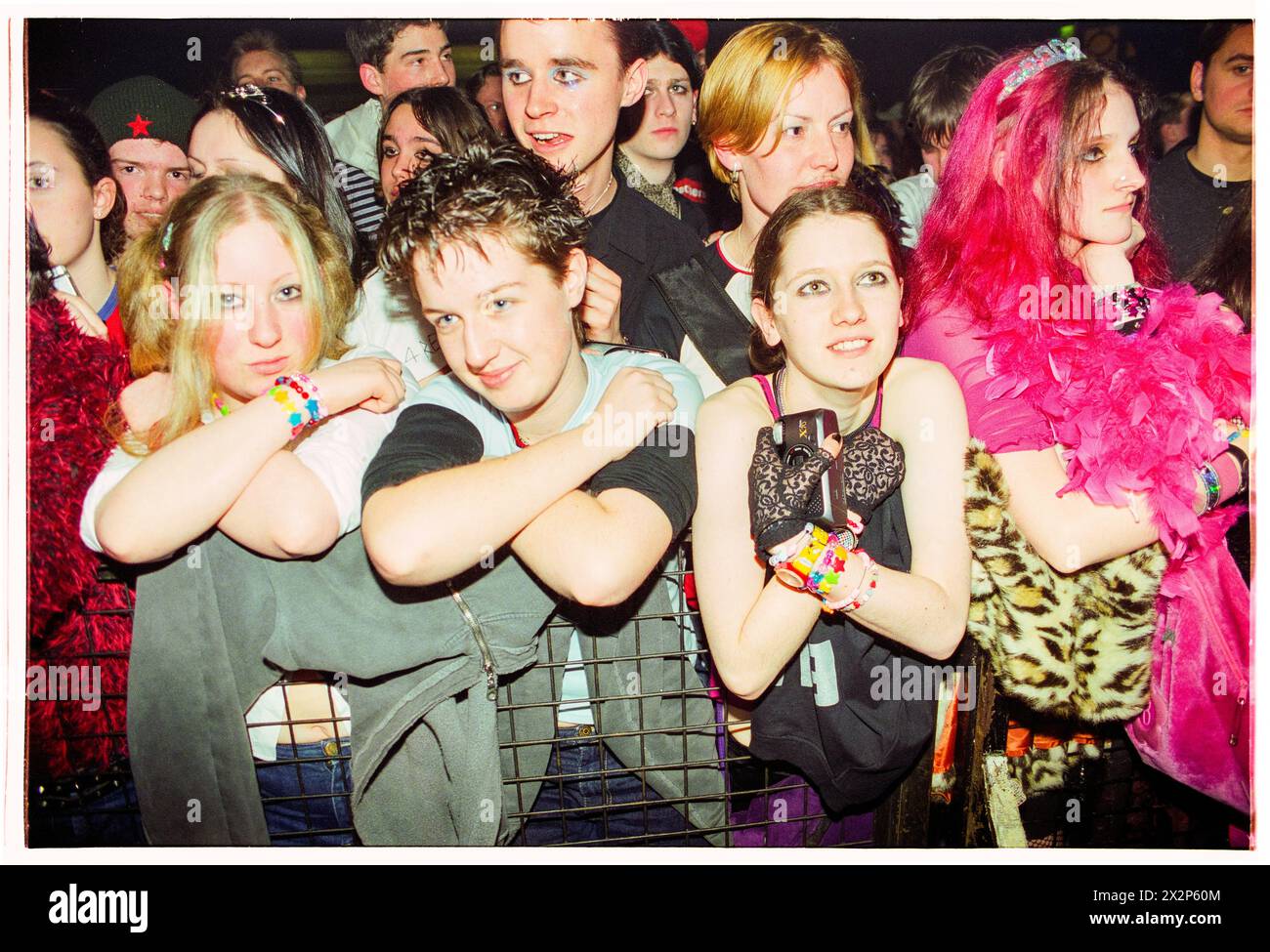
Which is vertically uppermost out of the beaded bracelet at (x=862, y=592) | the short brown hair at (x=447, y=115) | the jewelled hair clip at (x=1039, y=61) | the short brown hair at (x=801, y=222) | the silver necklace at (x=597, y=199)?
the jewelled hair clip at (x=1039, y=61)

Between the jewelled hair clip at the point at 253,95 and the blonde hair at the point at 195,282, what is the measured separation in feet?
0.51

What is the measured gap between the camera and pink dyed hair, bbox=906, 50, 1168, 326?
2248 mm

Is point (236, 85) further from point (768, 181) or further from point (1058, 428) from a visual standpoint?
point (1058, 428)

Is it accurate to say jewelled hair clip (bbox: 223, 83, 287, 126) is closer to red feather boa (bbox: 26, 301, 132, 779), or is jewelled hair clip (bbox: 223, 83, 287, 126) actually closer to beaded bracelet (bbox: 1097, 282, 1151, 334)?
red feather boa (bbox: 26, 301, 132, 779)

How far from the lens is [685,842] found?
7.82 ft

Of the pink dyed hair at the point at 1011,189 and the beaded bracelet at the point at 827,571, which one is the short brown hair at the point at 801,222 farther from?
the beaded bracelet at the point at 827,571

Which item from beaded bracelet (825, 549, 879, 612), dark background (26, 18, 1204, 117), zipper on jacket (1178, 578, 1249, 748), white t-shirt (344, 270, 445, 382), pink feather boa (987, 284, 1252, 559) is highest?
dark background (26, 18, 1204, 117)

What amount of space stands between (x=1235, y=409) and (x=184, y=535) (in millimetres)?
2335

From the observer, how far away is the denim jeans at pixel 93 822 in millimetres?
2320

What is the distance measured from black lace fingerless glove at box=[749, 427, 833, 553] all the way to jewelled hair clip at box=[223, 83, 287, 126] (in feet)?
4.30

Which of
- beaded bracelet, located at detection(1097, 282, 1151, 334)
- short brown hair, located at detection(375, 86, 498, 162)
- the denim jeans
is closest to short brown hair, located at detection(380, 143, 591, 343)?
short brown hair, located at detection(375, 86, 498, 162)

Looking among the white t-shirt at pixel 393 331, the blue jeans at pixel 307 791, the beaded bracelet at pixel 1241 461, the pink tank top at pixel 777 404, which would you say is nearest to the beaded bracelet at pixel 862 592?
the pink tank top at pixel 777 404

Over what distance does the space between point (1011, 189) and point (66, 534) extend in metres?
2.22
